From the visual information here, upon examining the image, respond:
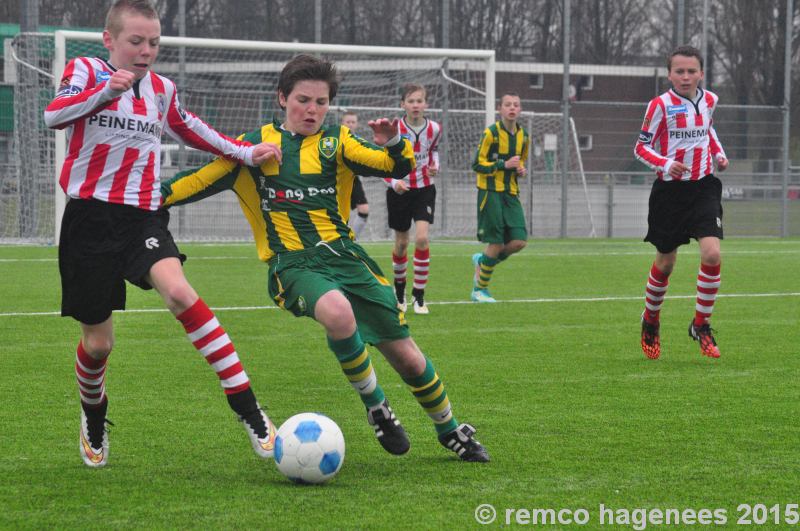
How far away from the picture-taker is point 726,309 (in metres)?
10.4

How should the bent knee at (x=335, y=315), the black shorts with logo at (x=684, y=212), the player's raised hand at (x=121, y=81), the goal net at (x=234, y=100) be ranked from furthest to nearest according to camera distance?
the goal net at (x=234, y=100)
the black shorts with logo at (x=684, y=212)
the bent knee at (x=335, y=315)
the player's raised hand at (x=121, y=81)

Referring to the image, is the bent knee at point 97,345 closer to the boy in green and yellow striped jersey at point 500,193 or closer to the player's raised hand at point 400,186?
the player's raised hand at point 400,186

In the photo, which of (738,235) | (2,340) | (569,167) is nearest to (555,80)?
(569,167)

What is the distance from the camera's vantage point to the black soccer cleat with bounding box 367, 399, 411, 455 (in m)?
4.58

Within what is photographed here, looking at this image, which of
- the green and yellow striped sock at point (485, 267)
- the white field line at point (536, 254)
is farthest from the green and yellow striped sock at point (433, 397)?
the white field line at point (536, 254)

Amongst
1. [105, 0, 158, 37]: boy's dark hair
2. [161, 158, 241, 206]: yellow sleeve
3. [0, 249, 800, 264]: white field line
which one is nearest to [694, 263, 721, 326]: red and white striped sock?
[161, 158, 241, 206]: yellow sleeve

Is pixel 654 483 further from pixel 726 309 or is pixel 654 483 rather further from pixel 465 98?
pixel 465 98

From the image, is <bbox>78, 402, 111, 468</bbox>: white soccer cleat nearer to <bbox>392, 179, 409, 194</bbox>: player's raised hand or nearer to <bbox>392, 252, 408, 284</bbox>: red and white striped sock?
<bbox>392, 252, 408, 284</bbox>: red and white striped sock

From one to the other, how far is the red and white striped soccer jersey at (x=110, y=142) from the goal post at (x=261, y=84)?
45.7 ft

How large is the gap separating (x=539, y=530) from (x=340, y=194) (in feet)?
6.05

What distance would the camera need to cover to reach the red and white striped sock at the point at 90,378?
4660 mm

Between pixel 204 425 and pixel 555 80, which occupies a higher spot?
pixel 555 80

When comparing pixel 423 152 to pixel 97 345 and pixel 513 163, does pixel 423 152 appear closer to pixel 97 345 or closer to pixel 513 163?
pixel 513 163

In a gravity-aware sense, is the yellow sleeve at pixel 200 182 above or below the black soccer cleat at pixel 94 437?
above
